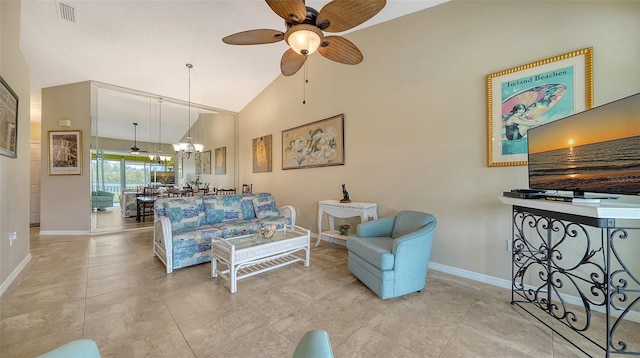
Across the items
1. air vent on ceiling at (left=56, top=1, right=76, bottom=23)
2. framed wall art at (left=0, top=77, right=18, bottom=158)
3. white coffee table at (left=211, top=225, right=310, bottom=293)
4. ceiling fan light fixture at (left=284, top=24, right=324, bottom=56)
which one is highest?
air vent on ceiling at (left=56, top=1, right=76, bottom=23)

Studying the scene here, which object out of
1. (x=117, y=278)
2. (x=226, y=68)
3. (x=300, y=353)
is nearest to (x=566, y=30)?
(x=300, y=353)

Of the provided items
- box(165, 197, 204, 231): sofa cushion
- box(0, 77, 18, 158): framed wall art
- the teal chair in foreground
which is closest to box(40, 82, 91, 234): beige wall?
box(0, 77, 18, 158): framed wall art

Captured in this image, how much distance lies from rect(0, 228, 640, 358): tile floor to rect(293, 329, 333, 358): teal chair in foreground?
100 centimetres

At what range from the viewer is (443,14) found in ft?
8.91

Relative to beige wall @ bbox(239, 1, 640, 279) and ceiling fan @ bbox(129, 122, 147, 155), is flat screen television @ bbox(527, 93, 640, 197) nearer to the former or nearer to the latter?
beige wall @ bbox(239, 1, 640, 279)

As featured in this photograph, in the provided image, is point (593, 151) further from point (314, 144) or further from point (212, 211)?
point (212, 211)

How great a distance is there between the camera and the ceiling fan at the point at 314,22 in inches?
65.9

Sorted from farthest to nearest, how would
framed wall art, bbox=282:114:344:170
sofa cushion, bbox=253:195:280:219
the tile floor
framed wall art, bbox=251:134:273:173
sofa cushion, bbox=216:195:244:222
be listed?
1. framed wall art, bbox=251:134:273:173
2. sofa cushion, bbox=253:195:280:219
3. framed wall art, bbox=282:114:344:170
4. sofa cushion, bbox=216:195:244:222
5. the tile floor

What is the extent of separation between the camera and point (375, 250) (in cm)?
221

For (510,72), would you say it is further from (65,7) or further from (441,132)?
(65,7)

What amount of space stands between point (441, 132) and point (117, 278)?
13.3 feet

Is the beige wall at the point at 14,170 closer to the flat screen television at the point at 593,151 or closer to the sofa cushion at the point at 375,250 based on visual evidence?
the sofa cushion at the point at 375,250

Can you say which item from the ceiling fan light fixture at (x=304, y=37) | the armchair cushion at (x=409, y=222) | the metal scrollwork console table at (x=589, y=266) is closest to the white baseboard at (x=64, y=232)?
the ceiling fan light fixture at (x=304, y=37)

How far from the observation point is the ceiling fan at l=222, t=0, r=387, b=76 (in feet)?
5.49
